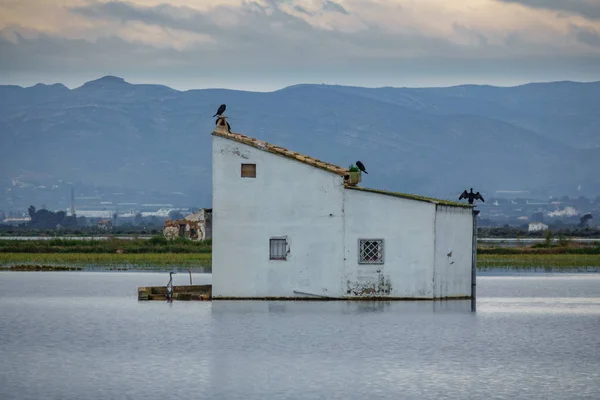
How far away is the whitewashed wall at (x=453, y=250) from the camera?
44844 mm

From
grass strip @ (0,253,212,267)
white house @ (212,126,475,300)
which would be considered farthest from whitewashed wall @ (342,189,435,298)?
grass strip @ (0,253,212,267)

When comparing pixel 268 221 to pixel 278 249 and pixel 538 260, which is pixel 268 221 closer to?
pixel 278 249

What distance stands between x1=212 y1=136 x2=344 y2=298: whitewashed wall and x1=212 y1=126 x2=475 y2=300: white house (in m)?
0.03

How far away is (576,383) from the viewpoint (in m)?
30.3

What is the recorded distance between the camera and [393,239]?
44.1 metres

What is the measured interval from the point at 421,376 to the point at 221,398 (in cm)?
518

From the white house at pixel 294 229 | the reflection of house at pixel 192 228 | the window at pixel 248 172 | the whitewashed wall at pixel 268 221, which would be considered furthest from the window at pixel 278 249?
the reflection of house at pixel 192 228

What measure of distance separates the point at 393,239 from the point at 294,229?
306cm

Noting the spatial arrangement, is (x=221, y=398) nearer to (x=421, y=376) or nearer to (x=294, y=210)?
(x=421, y=376)

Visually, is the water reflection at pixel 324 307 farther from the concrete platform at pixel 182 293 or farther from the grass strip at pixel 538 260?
the grass strip at pixel 538 260

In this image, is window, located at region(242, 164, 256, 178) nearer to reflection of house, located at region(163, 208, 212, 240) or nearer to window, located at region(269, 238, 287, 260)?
window, located at region(269, 238, 287, 260)

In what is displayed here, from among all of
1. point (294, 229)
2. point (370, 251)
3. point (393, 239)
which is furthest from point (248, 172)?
point (393, 239)

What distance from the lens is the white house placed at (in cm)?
4372

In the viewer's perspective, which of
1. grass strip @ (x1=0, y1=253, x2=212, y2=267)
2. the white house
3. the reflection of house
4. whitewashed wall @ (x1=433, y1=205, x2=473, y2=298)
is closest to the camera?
the white house
